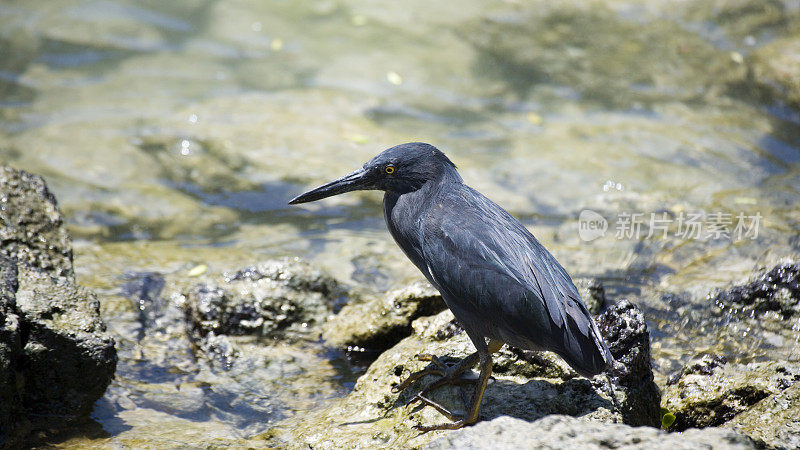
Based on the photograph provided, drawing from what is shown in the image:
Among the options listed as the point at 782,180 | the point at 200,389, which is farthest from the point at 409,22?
the point at 200,389

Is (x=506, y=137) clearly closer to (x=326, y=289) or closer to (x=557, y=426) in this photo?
(x=326, y=289)

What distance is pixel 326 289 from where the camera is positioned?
200 inches

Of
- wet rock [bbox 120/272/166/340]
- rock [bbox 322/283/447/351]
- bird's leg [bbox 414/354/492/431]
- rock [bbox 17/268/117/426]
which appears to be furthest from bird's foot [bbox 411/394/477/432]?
wet rock [bbox 120/272/166/340]

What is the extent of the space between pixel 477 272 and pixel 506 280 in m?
0.14

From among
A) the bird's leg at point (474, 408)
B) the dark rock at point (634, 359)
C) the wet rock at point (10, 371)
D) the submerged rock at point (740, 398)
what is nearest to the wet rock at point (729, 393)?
the submerged rock at point (740, 398)

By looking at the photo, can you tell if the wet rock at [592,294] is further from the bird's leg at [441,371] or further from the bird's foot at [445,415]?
the bird's foot at [445,415]

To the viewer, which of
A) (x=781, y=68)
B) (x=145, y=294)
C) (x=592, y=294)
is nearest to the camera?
(x=592, y=294)

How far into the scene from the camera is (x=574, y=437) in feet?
8.06

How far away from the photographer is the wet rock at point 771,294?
15.3 ft

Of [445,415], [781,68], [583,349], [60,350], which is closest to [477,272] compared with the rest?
[583,349]

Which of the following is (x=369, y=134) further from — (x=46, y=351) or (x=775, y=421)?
(x=775, y=421)

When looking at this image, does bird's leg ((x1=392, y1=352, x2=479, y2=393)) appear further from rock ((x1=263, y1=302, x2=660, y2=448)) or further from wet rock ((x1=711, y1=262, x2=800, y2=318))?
wet rock ((x1=711, y1=262, x2=800, y2=318))

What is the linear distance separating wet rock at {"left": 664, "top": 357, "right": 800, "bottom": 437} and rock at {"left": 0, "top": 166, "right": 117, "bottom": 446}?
3009 mm

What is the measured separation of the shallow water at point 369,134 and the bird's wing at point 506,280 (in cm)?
133
